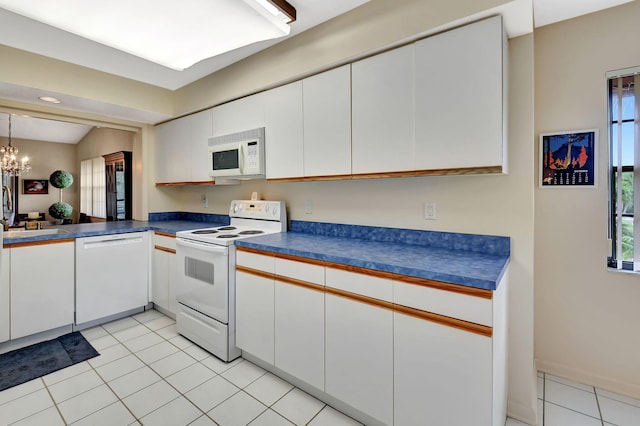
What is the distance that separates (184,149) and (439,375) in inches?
132

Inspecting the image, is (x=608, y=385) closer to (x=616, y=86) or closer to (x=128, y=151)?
(x=616, y=86)

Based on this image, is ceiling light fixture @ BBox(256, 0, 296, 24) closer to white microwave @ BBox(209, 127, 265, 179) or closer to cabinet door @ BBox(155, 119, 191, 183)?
white microwave @ BBox(209, 127, 265, 179)

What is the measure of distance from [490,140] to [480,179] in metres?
0.39

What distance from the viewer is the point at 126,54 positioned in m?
2.61

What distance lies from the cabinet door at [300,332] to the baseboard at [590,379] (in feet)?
5.52

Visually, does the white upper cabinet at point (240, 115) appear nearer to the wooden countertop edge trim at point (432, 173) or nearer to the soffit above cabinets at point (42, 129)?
the wooden countertop edge trim at point (432, 173)

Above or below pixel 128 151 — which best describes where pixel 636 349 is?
below

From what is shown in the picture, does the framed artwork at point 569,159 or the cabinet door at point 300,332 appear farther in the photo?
the framed artwork at point 569,159

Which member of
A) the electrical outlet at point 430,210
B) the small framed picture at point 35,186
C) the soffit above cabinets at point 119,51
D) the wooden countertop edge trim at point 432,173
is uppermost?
the soffit above cabinets at point 119,51

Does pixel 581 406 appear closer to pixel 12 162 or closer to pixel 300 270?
pixel 300 270

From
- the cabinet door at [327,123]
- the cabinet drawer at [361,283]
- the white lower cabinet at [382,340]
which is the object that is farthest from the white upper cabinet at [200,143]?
the cabinet drawer at [361,283]

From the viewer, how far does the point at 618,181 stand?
1914 mm

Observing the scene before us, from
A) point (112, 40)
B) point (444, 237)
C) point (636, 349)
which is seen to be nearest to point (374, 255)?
point (444, 237)

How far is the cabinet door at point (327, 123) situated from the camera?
7.04 ft
